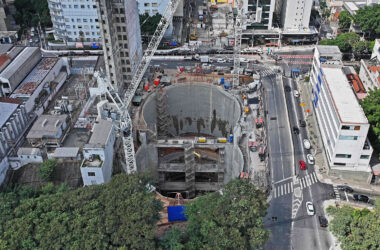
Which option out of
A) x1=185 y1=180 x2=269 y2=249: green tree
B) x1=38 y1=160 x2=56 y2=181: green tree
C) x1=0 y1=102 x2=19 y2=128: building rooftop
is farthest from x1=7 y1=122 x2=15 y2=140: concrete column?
x1=185 y1=180 x2=269 y2=249: green tree

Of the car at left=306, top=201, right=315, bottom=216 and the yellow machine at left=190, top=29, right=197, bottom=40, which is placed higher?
the yellow machine at left=190, top=29, right=197, bottom=40

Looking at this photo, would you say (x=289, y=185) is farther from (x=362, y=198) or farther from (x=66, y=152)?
(x=66, y=152)

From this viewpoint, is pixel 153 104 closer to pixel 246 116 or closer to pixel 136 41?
pixel 136 41

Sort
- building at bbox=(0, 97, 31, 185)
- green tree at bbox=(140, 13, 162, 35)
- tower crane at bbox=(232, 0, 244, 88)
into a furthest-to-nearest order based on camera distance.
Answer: green tree at bbox=(140, 13, 162, 35)
tower crane at bbox=(232, 0, 244, 88)
building at bbox=(0, 97, 31, 185)

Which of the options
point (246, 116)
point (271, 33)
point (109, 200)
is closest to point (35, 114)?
point (109, 200)

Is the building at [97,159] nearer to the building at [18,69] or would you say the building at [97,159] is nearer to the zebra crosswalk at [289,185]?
→ the building at [18,69]

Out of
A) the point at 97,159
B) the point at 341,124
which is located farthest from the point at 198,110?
the point at 341,124

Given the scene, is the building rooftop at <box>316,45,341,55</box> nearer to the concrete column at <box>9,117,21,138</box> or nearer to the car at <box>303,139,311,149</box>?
the car at <box>303,139,311,149</box>
